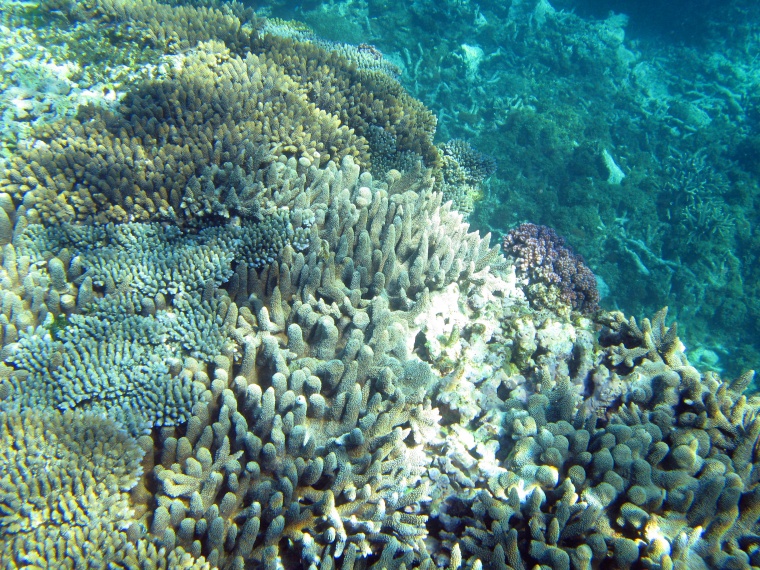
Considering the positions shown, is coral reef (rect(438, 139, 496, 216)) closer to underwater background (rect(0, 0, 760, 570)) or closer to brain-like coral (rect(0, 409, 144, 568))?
underwater background (rect(0, 0, 760, 570))

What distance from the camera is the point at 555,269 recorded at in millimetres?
5133

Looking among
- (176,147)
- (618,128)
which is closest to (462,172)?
(176,147)

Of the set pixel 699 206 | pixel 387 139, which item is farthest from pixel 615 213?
pixel 387 139

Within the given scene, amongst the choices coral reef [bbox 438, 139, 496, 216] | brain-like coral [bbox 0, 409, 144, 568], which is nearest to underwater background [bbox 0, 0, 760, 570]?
brain-like coral [bbox 0, 409, 144, 568]

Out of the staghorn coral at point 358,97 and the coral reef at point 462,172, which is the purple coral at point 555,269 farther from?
the staghorn coral at point 358,97

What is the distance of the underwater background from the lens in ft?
8.19

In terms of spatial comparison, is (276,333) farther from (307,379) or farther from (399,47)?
(399,47)

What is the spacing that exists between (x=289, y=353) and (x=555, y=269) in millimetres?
3663

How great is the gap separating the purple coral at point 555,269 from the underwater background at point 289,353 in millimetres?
34

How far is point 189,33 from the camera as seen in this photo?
6078mm

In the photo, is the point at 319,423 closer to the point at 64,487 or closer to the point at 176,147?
the point at 64,487

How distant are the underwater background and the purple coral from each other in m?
0.03

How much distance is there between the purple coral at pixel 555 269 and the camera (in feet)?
16.2

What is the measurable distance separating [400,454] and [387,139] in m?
4.31
